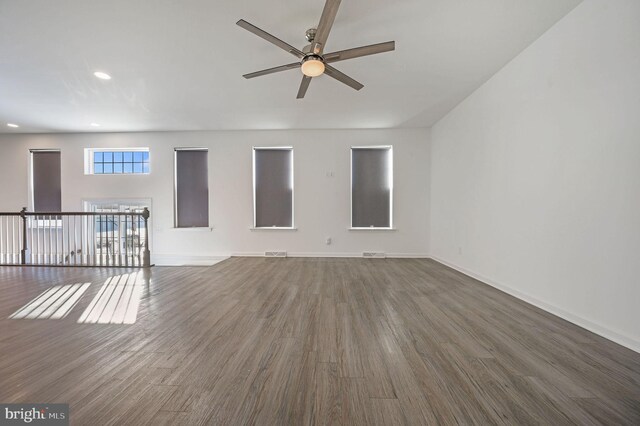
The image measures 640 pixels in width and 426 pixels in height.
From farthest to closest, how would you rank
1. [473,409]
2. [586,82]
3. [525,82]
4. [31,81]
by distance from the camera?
[31,81] → [525,82] → [586,82] → [473,409]

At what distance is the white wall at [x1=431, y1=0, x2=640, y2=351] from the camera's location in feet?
5.79

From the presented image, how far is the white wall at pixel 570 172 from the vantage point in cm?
177

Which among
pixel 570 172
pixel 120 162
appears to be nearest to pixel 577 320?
pixel 570 172

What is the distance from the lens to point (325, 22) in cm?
181

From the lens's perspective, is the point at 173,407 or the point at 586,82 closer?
the point at 173,407

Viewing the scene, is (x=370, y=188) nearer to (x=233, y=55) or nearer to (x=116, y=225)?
(x=233, y=55)

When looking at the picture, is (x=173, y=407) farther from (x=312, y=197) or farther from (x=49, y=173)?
(x=49, y=173)

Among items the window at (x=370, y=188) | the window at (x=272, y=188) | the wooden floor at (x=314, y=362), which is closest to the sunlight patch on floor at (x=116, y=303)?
the wooden floor at (x=314, y=362)

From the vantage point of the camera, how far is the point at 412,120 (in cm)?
475

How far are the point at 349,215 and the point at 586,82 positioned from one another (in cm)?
384

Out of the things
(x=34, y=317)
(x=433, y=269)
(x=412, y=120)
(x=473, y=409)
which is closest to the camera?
(x=473, y=409)

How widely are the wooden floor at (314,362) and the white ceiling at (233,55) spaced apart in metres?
2.82

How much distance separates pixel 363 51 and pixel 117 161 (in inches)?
249

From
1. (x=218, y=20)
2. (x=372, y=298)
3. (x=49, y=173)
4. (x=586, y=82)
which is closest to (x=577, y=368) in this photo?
(x=372, y=298)
